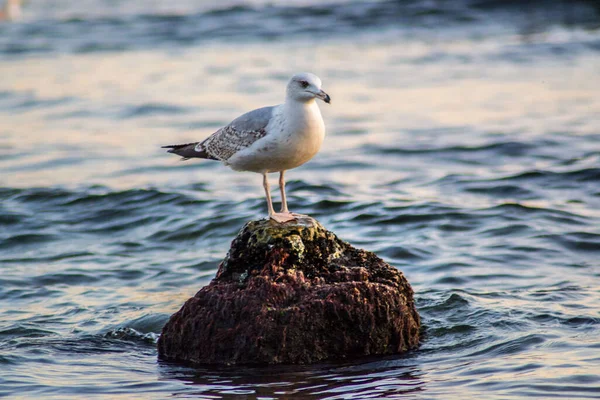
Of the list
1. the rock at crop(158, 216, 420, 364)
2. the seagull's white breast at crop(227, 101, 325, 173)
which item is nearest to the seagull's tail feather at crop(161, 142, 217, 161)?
the seagull's white breast at crop(227, 101, 325, 173)

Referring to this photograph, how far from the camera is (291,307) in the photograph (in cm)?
608

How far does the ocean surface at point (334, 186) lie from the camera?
6293mm

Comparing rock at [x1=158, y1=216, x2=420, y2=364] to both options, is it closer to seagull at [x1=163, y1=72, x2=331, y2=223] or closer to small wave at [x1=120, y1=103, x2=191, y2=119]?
seagull at [x1=163, y1=72, x2=331, y2=223]

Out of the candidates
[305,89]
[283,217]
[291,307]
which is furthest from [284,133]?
[291,307]

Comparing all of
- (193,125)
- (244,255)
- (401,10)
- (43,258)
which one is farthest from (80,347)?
(401,10)

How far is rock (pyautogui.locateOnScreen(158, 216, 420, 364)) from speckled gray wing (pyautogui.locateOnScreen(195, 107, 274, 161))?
0.55 metres

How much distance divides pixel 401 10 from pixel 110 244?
13.9 m

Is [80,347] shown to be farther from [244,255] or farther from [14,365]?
[244,255]

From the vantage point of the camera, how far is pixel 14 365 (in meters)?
6.57

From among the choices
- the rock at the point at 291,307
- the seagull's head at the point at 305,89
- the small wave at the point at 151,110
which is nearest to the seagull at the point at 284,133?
the seagull's head at the point at 305,89

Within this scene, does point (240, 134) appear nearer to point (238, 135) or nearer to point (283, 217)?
point (238, 135)

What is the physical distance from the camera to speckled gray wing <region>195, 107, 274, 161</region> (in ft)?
21.0

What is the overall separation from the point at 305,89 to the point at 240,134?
61cm

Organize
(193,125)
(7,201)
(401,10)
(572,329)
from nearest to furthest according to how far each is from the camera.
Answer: (572,329) < (7,201) < (193,125) < (401,10)
